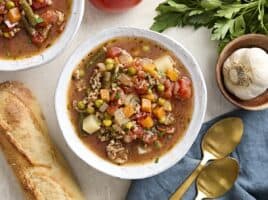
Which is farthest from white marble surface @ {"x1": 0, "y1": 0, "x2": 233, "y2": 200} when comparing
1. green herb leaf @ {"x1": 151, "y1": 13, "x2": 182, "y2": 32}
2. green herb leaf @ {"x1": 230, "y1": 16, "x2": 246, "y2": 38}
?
green herb leaf @ {"x1": 230, "y1": 16, "x2": 246, "y2": 38}

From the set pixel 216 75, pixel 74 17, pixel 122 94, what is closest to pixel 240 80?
pixel 216 75

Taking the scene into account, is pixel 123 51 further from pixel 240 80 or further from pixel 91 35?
pixel 240 80

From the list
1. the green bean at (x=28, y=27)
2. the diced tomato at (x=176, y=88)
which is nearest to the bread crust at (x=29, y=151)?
the green bean at (x=28, y=27)

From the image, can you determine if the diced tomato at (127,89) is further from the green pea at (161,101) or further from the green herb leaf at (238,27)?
the green herb leaf at (238,27)

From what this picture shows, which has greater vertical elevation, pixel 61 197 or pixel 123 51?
pixel 123 51

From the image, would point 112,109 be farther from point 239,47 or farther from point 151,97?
point 239,47

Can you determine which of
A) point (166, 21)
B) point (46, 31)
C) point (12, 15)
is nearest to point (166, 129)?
point (166, 21)

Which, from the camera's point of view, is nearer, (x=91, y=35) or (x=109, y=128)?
(x=109, y=128)

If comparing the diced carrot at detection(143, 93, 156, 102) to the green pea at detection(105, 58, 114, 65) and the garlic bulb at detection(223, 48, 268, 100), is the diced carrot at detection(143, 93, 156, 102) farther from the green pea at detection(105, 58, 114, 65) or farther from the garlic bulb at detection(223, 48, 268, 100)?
the garlic bulb at detection(223, 48, 268, 100)
